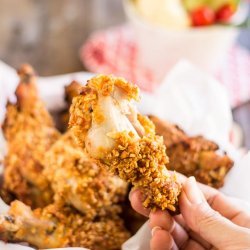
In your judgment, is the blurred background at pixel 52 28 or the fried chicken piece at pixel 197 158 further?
the blurred background at pixel 52 28

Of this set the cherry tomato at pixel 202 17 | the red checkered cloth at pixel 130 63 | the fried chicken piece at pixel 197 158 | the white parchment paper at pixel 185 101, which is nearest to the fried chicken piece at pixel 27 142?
the white parchment paper at pixel 185 101

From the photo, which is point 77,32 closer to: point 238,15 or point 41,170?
point 238,15

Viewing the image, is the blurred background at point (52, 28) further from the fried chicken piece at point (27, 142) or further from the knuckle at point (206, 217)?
the knuckle at point (206, 217)

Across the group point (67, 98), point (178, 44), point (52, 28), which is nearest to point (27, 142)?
point (67, 98)

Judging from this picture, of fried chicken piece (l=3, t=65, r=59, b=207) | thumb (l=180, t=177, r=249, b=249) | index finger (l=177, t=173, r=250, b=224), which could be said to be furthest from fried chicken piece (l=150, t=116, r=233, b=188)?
fried chicken piece (l=3, t=65, r=59, b=207)

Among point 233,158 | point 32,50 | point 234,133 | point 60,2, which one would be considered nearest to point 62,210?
point 233,158

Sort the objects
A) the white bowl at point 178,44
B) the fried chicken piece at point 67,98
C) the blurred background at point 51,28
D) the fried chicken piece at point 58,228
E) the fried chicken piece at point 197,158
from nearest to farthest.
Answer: the fried chicken piece at point 58,228 < the fried chicken piece at point 197,158 < the fried chicken piece at point 67,98 < the white bowl at point 178,44 < the blurred background at point 51,28
